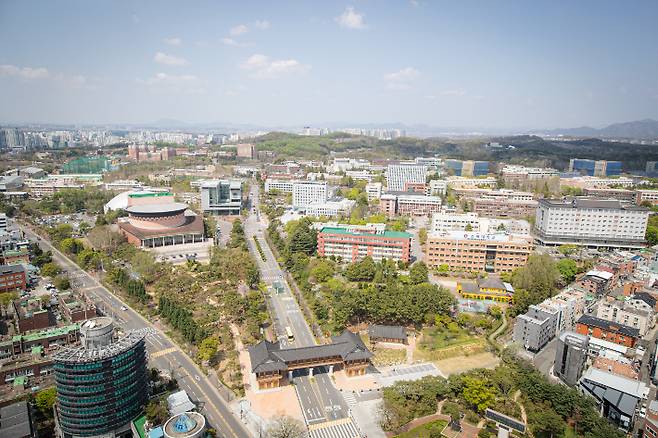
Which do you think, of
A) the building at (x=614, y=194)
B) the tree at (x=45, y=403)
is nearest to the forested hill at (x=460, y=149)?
the building at (x=614, y=194)

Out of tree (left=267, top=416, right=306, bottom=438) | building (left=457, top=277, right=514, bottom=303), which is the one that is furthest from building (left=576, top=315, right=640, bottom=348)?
tree (left=267, top=416, right=306, bottom=438)

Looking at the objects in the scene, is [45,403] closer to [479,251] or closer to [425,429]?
[425,429]

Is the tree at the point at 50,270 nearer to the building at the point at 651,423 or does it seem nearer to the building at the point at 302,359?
the building at the point at 302,359

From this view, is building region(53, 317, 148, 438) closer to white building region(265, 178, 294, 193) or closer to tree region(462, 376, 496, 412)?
tree region(462, 376, 496, 412)

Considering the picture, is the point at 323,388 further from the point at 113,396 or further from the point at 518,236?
the point at 518,236

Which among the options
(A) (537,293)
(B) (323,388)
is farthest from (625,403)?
(B) (323,388)

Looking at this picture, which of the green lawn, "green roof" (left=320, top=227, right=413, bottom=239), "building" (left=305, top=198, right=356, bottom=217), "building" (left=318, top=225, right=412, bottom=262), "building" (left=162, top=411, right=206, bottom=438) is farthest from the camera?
"building" (left=305, top=198, right=356, bottom=217)
